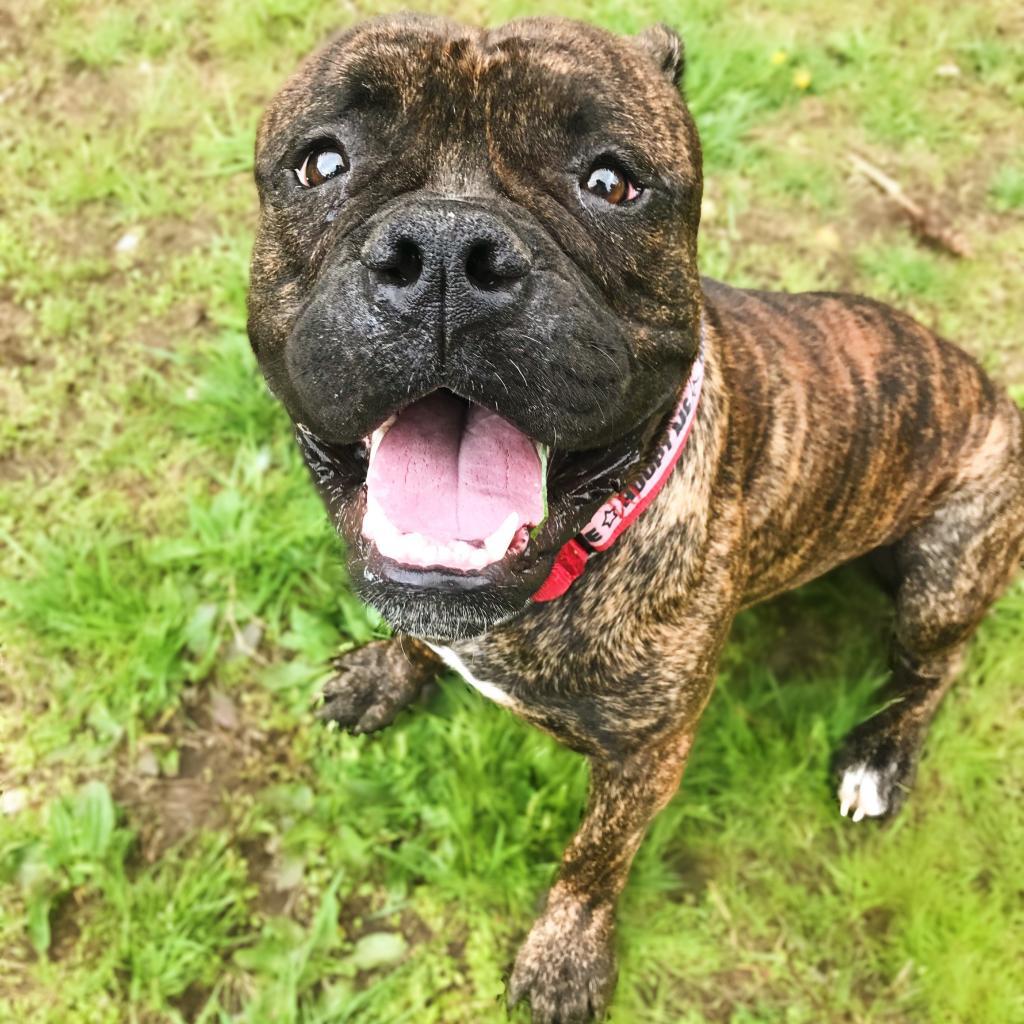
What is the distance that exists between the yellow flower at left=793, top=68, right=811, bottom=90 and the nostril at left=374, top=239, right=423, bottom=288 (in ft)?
10.7

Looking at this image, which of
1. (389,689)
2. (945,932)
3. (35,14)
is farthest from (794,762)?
(35,14)

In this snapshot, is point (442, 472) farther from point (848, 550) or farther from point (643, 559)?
point (848, 550)

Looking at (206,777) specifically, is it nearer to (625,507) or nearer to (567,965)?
(567,965)

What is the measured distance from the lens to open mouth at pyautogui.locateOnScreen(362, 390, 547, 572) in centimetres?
163

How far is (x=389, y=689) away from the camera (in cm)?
289

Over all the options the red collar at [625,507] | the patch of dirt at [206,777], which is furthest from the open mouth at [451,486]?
the patch of dirt at [206,777]

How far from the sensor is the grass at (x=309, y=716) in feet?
8.86

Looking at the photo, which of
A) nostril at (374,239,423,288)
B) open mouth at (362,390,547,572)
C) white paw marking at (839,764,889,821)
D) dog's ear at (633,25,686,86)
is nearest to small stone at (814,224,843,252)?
dog's ear at (633,25,686,86)

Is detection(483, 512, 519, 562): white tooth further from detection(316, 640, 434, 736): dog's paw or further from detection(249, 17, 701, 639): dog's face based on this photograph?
detection(316, 640, 434, 736): dog's paw

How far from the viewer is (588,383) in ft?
5.03

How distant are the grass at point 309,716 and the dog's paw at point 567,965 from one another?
146mm

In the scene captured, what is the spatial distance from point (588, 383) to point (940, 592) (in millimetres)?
1499

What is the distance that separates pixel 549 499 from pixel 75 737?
1981 millimetres

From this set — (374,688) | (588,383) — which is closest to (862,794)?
(374,688)
